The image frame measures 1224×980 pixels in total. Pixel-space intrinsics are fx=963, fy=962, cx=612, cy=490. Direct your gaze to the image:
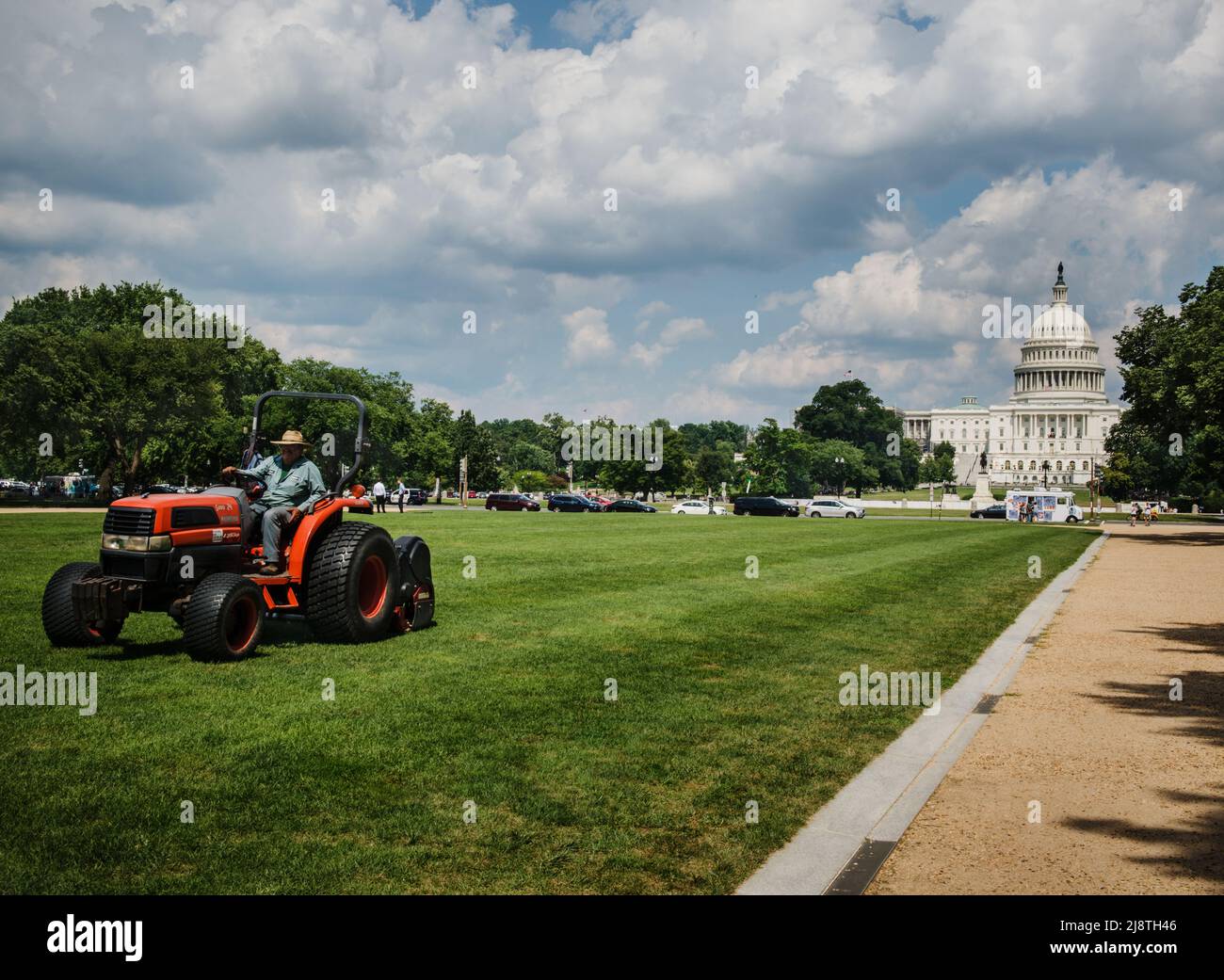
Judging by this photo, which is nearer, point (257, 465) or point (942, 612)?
point (257, 465)

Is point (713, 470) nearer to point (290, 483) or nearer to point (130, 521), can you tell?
point (290, 483)

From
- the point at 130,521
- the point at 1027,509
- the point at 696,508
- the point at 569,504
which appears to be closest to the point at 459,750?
the point at 130,521

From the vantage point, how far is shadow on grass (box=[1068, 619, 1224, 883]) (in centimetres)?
526

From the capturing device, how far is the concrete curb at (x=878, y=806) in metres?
4.84

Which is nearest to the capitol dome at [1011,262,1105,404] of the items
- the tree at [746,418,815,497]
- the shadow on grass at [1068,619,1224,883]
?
the tree at [746,418,815,497]

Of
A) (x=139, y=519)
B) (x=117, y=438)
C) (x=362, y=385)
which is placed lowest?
(x=139, y=519)

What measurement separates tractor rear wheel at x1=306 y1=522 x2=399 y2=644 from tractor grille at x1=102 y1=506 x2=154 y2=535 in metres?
1.63

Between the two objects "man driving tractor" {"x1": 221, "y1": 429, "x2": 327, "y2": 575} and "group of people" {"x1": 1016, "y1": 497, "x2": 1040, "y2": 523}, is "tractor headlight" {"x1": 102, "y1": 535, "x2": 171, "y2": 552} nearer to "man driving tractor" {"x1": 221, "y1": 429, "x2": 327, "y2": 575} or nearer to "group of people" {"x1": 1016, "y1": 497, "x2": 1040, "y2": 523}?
"man driving tractor" {"x1": 221, "y1": 429, "x2": 327, "y2": 575}

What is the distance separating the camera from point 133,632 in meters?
10.6

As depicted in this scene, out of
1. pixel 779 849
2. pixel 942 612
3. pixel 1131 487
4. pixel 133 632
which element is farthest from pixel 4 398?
pixel 1131 487

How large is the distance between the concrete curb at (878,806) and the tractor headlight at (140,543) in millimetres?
6282

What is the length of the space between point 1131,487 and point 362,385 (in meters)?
93.3

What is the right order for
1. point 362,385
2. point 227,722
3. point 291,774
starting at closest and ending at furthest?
point 291,774 → point 227,722 → point 362,385
